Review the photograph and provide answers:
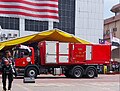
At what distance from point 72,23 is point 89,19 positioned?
406cm

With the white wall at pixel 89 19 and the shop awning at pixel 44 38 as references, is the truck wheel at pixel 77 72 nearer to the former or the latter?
the shop awning at pixel 44 38

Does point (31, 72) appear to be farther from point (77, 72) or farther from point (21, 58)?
point (77, 72)

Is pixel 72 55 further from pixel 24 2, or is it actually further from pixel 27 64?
pixel 24 2

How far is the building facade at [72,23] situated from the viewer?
5144cm

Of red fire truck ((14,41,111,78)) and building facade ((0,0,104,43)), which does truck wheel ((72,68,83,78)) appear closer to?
red fire truck ((14,41,111,78))

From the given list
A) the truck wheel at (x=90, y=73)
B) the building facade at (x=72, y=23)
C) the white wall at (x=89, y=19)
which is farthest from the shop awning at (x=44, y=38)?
the white wall at (x=89, y=19)

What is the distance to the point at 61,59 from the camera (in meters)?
29.9

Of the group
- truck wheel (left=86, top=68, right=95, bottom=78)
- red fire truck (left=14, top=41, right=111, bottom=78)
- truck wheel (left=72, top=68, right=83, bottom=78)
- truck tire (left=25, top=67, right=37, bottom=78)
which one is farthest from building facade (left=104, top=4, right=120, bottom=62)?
truck tire (left=25, top=67, right=37, bottom=78)

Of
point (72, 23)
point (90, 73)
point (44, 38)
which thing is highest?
point (72, 23)

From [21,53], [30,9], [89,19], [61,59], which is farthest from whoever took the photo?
[89,19]

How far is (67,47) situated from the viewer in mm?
30016

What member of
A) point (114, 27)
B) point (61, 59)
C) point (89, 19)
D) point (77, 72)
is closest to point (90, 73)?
point (77, 72)

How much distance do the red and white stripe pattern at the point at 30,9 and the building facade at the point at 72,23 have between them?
10.6 meters

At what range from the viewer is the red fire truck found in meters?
29.2
